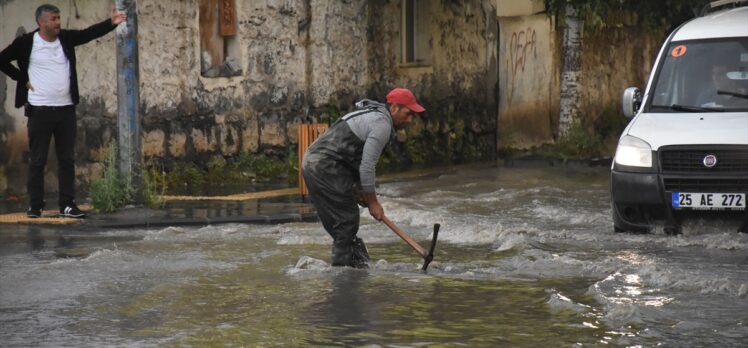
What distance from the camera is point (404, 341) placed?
313 inches

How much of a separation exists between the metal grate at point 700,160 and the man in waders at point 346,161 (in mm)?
2544

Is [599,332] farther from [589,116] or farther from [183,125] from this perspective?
[589,116]

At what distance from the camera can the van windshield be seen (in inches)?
495

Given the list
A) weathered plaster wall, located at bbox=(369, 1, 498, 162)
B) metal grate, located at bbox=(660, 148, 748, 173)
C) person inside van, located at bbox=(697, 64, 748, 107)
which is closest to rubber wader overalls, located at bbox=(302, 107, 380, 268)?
metal grate, located at bbox=(660, 148, 748, 173)

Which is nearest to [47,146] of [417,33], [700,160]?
[700,160]

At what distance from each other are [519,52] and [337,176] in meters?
13.5

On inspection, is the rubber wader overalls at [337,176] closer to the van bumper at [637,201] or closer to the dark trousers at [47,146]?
the van bumper at [637,201]

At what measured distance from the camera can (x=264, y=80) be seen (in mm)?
18359

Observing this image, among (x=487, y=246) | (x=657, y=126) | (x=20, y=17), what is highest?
(x=20, y=17)

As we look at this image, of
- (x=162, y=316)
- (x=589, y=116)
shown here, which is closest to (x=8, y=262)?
(x=162, y=316)

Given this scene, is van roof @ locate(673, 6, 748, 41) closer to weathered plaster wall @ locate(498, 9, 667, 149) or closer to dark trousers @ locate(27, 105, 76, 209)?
dark trousers @ locate(27, 105, 76, 209)

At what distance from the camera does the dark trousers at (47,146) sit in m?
13.6

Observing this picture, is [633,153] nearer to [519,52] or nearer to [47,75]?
[47,75]

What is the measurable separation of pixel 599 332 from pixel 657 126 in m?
4.32
